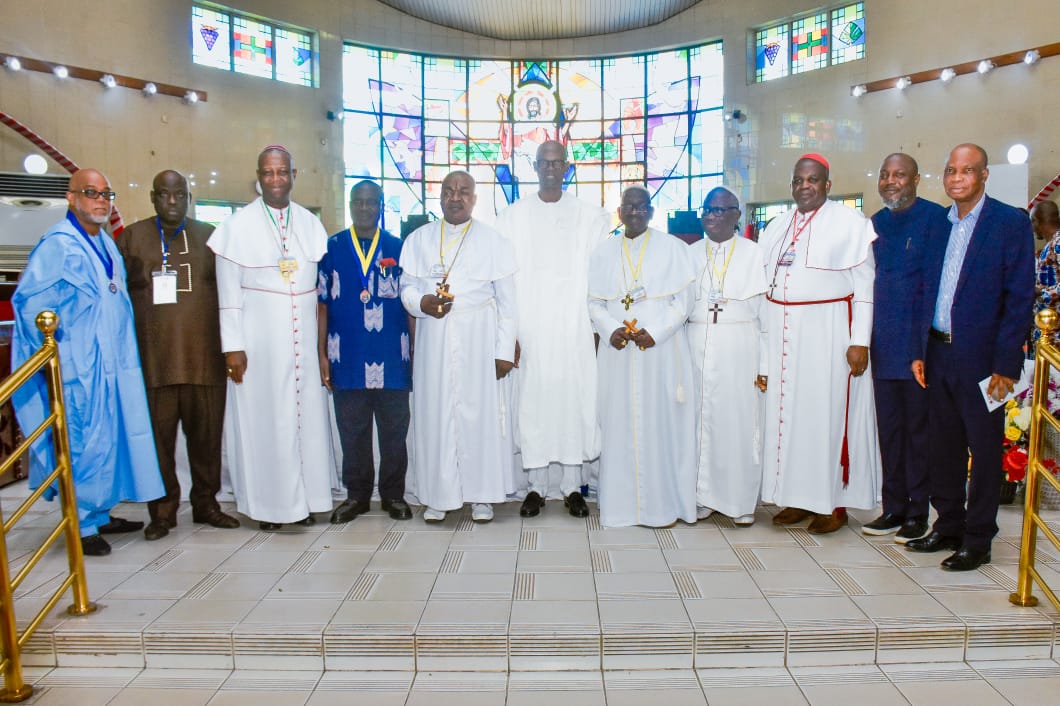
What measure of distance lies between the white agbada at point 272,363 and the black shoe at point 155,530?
409 millimetres

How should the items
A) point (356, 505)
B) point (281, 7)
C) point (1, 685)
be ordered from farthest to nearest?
point (281, 7) → point (356, 505) → point (1, 685)

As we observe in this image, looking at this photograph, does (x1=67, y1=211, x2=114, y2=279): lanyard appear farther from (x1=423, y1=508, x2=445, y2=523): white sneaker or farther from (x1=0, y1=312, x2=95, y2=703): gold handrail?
(x1=423, y1=508, x2=445, y2=523): white sneaker

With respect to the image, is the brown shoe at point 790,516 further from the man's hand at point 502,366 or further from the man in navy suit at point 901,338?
the man's hand at point 502,366

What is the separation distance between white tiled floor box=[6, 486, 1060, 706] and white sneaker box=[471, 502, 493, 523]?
727 millimetres

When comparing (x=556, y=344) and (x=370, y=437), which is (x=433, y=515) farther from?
(x=556, y=344)

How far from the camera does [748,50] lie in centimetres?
1386

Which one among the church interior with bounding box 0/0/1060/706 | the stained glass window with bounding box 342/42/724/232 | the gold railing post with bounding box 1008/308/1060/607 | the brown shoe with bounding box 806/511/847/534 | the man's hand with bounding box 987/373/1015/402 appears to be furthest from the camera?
the stained glass window with bounding box 342/42/724/232

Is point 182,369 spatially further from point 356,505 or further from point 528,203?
point 528,203

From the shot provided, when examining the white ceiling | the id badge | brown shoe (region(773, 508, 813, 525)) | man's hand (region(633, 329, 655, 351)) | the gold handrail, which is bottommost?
brown shoe (region(773, 508, 813, 525))

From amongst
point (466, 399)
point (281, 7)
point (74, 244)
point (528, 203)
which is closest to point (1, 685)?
point (74, 244)

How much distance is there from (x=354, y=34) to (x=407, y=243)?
37.4 feet

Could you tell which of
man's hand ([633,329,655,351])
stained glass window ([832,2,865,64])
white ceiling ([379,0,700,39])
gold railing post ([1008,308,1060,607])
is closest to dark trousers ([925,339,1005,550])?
gold railing post ([1008,308,1060,607])

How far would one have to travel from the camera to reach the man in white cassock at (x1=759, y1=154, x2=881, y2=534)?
4.12 m

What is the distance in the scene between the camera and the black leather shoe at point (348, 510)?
4465mm
